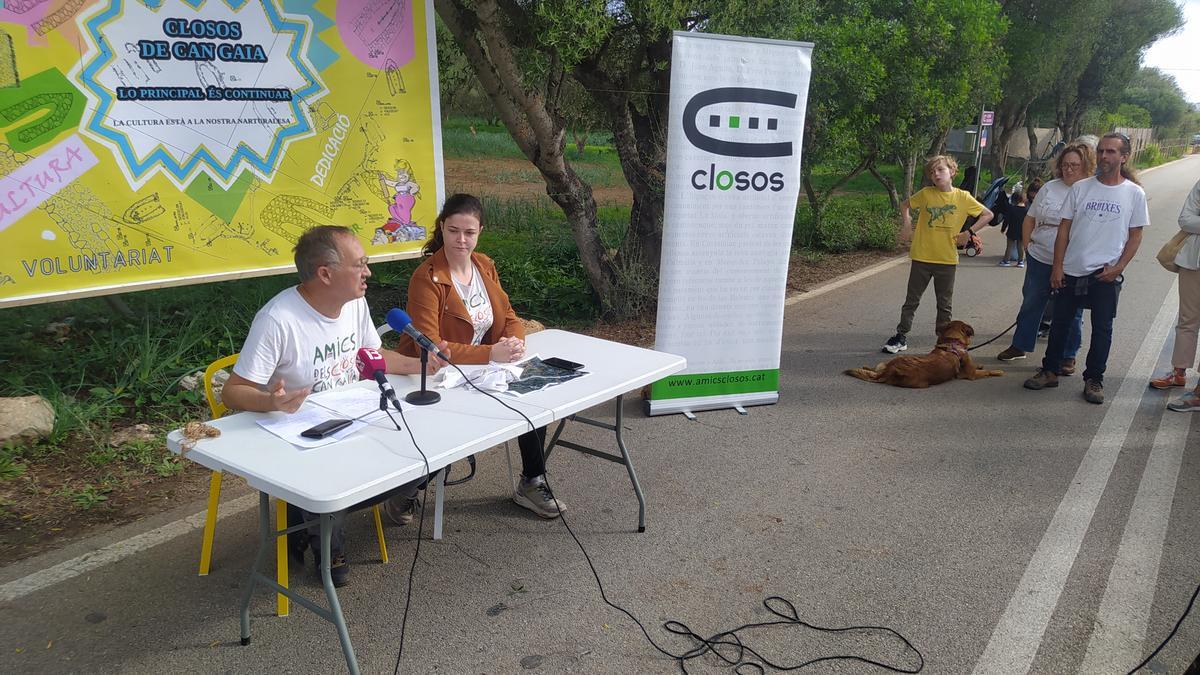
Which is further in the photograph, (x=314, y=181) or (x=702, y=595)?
(x=314, y=181)

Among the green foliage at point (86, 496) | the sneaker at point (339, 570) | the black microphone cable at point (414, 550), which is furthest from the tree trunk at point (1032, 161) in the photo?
the green foliage at point (86, 496)

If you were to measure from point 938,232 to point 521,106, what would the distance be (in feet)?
12.5

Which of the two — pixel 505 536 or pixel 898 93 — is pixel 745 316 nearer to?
pixel 505 536

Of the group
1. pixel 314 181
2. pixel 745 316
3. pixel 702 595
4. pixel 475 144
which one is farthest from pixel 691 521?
pixel 475 144

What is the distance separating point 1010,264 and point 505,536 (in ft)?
34.6

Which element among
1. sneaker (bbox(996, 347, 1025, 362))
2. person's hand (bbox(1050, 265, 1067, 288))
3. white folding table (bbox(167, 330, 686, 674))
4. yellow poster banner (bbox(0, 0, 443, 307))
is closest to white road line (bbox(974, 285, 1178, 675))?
sneaker (bbox(996, 347, 1025, 362))

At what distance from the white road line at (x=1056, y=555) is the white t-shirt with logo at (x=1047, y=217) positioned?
4.14ft

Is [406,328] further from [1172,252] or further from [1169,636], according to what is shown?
[1172,252]

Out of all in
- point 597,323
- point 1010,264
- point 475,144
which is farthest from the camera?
point 475,144

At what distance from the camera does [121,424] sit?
4.66 meters

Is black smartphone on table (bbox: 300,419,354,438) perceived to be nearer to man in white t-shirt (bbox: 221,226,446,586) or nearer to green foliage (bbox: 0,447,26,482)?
man in white t-shirt (bbox: 221,226,446,586)

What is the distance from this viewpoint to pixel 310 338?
121 inches

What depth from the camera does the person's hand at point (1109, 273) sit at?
5.56m

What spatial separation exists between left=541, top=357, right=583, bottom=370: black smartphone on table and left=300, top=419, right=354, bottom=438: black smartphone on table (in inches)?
43.2
